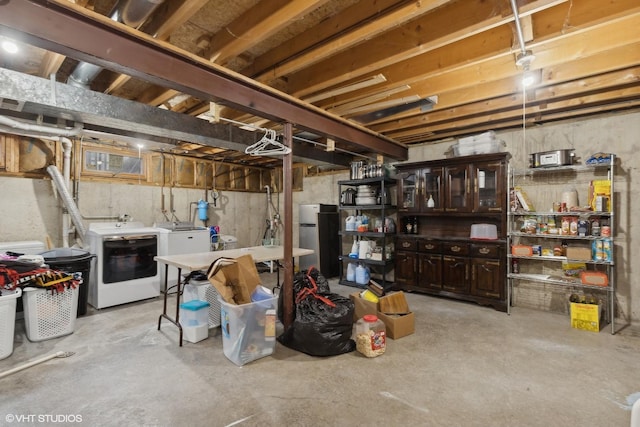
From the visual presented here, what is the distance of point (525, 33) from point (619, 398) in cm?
269

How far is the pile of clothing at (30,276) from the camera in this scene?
2.76m

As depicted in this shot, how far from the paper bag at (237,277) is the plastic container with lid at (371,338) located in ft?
3.49

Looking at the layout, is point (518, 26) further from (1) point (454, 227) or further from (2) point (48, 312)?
(2) point (48, 312)

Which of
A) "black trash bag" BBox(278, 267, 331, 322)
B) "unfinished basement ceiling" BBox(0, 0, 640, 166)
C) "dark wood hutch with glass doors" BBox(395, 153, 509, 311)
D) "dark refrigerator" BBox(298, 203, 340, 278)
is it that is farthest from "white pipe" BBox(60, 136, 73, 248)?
"dark wood hutch with glass doors" BBox(395, 153, 509, 311)

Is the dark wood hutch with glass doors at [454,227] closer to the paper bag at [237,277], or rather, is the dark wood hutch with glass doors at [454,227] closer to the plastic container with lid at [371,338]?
the plastic container with lid at [371,338]

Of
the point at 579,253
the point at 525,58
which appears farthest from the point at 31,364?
the point at 579,253

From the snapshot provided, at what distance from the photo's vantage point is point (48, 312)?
304cm

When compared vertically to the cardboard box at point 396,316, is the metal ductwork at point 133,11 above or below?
above

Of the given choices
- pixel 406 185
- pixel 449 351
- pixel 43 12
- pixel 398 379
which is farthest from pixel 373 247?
pixel 43 12

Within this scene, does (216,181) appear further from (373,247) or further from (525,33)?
(525,33)

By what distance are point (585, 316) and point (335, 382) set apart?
304 centimetres

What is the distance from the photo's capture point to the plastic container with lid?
2.69 meters

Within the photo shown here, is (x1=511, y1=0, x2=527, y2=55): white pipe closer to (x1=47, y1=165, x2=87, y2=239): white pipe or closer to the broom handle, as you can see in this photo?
the broom handle

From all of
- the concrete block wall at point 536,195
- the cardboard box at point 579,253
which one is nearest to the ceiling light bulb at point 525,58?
the concrete block wall at point 536,195
